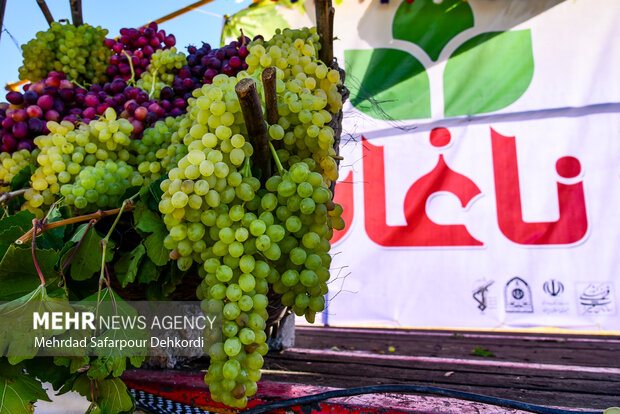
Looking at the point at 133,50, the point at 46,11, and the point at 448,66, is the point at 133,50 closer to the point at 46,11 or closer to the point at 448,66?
the point at 46,11

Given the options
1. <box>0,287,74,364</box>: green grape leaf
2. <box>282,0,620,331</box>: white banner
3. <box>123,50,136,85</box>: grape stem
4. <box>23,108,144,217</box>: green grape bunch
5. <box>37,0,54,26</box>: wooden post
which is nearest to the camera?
<box>0,287,74,364</box>: green grape leaf

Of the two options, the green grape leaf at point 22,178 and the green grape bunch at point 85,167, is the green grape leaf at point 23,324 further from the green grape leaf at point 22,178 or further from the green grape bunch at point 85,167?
the green grape leaf at point 22,178

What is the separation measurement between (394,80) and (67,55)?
74.5 inches

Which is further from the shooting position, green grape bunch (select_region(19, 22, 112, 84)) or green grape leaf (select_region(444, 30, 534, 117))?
green grape leaf (select_region(444, 30, 534, 117))

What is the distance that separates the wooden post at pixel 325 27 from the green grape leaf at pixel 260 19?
2037mm

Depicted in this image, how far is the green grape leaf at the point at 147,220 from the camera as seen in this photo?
64 centimetres

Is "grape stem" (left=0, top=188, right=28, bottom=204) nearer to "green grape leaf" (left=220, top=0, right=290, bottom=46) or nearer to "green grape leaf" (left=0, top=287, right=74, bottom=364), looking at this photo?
"green grape leaf" (left=0, top=287, right=74, bottom=364)

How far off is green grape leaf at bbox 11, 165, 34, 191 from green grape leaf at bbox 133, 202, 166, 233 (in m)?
0.32

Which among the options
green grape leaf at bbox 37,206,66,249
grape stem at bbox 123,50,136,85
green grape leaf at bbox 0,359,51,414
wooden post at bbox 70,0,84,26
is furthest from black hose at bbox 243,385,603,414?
wooden post at bbox 70,0,84,26

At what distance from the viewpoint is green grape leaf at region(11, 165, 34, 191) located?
82 cm

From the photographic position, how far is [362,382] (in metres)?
0.87

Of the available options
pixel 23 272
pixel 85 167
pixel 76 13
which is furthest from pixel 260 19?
pixel 23 272

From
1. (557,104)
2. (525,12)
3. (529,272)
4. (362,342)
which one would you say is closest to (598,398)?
(362,342)

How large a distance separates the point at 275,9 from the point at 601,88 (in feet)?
6.36
